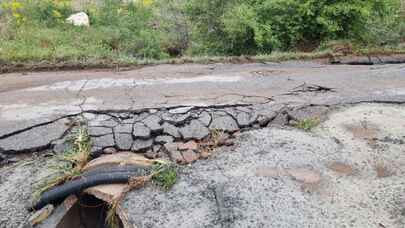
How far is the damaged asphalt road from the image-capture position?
2947 millimetres

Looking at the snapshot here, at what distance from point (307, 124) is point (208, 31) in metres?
4.19

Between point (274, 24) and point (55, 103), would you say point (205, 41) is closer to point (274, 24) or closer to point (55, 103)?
point (274, 24)

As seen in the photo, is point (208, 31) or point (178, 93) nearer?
point (178, 93)

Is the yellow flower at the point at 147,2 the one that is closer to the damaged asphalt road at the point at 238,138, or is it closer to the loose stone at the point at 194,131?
the damaged asphalt road at the point at 238,138

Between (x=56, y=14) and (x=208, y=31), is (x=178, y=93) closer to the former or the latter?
(x=208, y=31)

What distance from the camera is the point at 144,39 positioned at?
25.5 feet

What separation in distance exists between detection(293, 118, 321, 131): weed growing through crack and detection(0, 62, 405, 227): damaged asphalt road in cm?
7

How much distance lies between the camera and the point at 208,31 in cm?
768

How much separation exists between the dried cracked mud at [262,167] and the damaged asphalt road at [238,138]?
0.4 inches

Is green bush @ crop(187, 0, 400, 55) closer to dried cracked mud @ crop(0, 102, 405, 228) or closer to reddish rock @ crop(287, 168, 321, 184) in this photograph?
dried cracked mud @ crop(0, 102, 405, 228)

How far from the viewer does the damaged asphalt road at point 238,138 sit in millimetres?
2947

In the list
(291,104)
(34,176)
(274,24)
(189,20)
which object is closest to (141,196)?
(34,176)

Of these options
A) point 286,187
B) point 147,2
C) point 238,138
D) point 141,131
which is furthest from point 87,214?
point 147,2

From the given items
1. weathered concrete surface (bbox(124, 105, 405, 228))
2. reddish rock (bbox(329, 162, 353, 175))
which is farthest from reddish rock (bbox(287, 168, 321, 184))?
reddish rock (bbox(329, 162, 353, 175))
